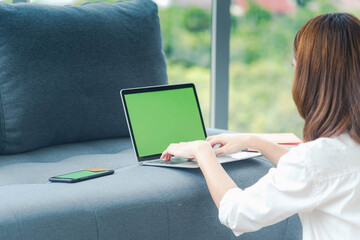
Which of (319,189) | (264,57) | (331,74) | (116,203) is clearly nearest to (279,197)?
(319,189)

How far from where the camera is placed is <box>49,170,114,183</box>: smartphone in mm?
1399

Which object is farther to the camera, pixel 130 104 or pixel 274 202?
pixel 130 104

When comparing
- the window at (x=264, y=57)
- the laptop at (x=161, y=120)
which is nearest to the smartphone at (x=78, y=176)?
the laptop at (x=161, y=120)

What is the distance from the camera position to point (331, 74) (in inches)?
44.2

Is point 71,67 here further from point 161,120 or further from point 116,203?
point 116,203

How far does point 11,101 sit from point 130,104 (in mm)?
431

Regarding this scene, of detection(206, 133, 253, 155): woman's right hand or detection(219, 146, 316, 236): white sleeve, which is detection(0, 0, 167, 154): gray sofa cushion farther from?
A: detection(219, 146, 316, 236): white sleeve

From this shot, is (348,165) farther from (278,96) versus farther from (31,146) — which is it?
(278,96)

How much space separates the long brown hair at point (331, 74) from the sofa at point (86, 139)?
440mm

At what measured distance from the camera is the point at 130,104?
1.66 m

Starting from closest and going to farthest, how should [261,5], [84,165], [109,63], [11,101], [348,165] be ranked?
[348,165]
[84,165]
[11,101]
[109,63]
[261,5]

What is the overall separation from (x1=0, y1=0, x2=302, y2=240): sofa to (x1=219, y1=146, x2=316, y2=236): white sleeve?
261 millimetres

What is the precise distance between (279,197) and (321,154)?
0.41 ft

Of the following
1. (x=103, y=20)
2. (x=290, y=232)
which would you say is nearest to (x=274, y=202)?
(x=290, y=232)
